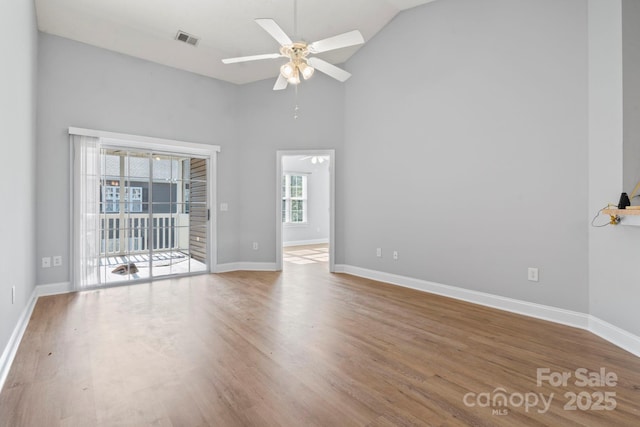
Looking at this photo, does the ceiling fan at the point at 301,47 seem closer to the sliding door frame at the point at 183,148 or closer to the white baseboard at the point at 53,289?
the sliding door frame at the point at 183,148

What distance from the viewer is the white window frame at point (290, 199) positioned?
9.77 meters

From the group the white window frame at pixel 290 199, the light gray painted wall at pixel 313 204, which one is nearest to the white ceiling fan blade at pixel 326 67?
the light gray painted wall at pixel 313 204

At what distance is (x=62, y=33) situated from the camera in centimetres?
408

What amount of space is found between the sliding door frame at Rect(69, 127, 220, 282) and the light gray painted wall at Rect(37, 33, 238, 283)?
0.34ft

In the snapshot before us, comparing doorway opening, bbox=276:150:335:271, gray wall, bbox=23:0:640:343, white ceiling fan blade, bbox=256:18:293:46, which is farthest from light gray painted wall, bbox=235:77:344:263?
doorway opening, bbox=276:150:335:271

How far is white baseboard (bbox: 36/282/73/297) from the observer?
157 inches

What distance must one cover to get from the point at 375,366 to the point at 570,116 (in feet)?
9.77

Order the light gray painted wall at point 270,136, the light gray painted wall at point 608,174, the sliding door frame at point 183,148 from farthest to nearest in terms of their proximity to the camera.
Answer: the light gray painted wall at point 270,136 < the sliding door frame at point 183,148 < the light gray painted wall at point 608,174

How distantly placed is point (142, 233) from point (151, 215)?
0.31 metres

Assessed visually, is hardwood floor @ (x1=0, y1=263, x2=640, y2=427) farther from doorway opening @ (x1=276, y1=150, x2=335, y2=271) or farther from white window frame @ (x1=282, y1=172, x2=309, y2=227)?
white window frame @ (x1=282, y1=172, x2=309, y2=227)

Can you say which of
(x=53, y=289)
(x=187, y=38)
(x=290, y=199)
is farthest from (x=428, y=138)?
(x=290, y=199)

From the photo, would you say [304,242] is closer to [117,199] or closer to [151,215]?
[151,215]

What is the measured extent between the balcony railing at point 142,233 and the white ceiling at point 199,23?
245 centimetres

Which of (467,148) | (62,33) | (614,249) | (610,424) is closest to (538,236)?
(614,249)
